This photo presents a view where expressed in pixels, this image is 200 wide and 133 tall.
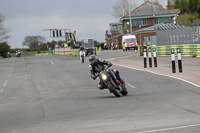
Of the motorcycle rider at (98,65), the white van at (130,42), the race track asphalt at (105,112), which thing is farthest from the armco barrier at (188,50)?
the white van at (130,42)

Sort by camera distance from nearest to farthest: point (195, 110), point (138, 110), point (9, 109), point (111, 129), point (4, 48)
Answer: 1. point (111, 129)
2. point (195, 110)
3. point (138, 110)
4. point (9, 109)
5. point (4, 48)

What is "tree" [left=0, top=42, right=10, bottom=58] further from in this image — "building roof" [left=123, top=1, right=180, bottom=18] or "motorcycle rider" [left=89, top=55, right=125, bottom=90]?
"motorcycle rider" [left=89, top=55, right=125, bottom=90]

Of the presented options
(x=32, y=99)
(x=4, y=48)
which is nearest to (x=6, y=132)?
(x=32, y=99)

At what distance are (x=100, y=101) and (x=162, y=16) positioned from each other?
3267 inches

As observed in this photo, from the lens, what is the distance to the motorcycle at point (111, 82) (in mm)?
12125

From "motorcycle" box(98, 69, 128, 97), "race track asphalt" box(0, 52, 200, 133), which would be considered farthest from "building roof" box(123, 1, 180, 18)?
"motorcycle" box(98, 69, 128, 97)

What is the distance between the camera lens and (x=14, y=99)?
14.0 m

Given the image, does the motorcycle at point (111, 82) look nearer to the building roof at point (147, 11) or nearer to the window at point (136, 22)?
the building roof at point (147, 11)

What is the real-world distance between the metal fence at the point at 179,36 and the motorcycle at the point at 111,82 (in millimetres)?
19469

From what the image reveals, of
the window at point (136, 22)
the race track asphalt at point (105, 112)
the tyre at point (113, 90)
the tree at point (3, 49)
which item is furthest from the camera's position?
the tree at point (3, 49)

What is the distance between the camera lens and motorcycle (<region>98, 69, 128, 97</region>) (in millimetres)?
12125

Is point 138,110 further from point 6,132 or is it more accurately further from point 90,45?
point 90,45

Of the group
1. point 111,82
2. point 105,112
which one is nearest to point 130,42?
point 111,82

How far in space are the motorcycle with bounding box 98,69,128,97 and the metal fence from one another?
1947 centimetres
